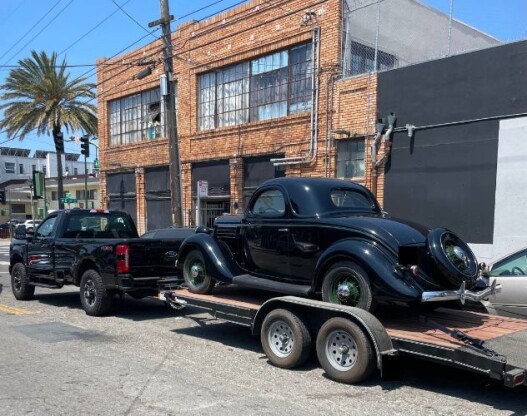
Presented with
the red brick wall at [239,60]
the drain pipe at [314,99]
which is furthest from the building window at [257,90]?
the drain pipe at [314,99]

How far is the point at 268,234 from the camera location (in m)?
6.99

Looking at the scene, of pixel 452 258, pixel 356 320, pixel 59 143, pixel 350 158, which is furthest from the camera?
pixel 59 143

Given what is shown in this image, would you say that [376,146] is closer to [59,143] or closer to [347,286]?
[347,286]

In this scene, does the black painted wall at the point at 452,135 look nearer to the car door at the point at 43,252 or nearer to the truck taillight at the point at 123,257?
the truck taillight at the point at 123,257

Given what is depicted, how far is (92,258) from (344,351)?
530 cm

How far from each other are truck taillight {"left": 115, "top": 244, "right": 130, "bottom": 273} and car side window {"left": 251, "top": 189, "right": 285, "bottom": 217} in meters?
2.66

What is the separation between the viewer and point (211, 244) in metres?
7.74

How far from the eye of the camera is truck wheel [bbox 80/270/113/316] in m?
9.26

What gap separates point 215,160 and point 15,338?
41.8ft

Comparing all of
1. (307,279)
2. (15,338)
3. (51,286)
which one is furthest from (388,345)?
(51,286)

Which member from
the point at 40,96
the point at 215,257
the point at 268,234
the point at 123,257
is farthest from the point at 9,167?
the point at 268,234

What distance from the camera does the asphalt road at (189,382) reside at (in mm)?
4973

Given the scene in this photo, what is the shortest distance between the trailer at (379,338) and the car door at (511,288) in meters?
0.51

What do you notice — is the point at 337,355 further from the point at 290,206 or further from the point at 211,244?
the point at 211,244
